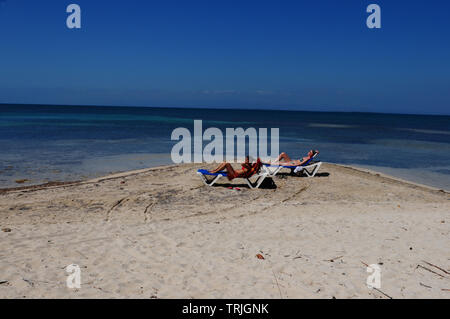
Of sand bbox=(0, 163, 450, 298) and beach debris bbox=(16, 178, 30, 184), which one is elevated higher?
beach debris bbox=(16, 178, 30, 184)

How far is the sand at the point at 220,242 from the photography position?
4453mm

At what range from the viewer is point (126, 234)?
6422 mm

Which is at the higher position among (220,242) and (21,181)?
(21,181)

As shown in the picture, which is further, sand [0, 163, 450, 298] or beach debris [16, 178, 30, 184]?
beach debris [16, 178, 30, 184]

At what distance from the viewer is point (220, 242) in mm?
6113

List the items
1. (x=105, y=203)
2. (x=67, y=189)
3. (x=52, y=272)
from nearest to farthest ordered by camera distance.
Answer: (x=52, y=272)
(x=105, y=203)
(x=67, y=189)

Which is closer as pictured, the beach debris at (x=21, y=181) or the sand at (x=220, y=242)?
the sand at (x=220, y=242)

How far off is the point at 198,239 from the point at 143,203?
3.29 metres

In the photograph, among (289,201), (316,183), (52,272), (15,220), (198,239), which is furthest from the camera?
(316,183)

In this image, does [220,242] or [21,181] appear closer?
[220,242]

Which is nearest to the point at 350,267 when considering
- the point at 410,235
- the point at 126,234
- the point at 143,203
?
the point at 410,235

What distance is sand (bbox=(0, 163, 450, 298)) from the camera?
445cm

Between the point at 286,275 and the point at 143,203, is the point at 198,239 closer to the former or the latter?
the point at 286,275

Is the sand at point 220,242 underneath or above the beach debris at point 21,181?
underneath
